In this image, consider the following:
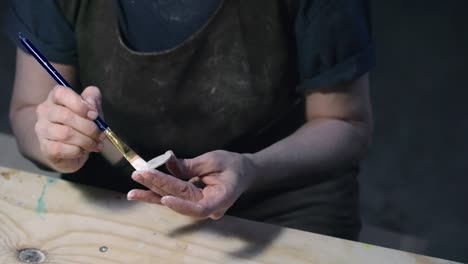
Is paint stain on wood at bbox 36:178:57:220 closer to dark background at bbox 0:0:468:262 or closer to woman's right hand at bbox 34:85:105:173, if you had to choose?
woman's right hand at bbox 34:85:105:173

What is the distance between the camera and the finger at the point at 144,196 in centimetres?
60

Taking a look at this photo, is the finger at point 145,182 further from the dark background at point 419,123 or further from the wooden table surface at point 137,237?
the dark background at point 419,123

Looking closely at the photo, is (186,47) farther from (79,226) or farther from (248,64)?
(79,226)

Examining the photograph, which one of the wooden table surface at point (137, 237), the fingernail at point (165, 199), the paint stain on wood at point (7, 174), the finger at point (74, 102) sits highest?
the finger at point (74, 102)

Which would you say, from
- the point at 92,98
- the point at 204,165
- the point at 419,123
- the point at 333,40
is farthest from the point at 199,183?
the point at 419,123

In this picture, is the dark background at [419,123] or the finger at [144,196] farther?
the dark background at [419,123]

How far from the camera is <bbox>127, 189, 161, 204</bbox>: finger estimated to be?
0.60m

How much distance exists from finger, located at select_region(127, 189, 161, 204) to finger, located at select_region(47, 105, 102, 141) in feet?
0.24

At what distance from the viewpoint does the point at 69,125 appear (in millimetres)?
628

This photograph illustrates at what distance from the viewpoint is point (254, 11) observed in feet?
2.54

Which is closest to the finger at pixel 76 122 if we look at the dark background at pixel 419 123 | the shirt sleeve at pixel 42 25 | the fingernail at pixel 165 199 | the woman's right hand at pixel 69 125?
the woman's right hand at pixel 69 125

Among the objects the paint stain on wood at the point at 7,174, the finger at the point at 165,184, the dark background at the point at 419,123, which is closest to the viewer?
the finger at the point at 165,184

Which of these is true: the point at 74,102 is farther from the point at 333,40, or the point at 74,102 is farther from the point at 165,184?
the point at 333,40

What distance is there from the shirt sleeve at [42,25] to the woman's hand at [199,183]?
278 millimetres
